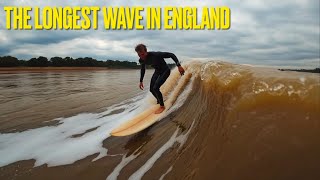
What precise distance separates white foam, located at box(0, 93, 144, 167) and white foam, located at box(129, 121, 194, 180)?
1045 millimetres

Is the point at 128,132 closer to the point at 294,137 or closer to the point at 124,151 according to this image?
the point at 124,151

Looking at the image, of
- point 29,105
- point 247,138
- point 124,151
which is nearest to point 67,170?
point 124,151

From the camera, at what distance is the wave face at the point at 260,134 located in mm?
2936

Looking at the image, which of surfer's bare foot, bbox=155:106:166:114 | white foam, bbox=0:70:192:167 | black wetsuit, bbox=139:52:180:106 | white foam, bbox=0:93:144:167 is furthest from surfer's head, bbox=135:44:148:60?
white foam, bbox=0:93:144:167

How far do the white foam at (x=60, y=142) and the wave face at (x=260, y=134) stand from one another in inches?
83.3

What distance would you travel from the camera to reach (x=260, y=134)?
326cm

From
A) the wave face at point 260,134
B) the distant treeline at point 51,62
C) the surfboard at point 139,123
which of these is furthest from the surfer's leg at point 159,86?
the distant treeline at point 51,62

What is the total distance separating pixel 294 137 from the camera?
3061 millimetres

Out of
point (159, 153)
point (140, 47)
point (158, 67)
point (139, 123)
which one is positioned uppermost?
point (140, 47)

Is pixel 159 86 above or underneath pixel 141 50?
underneath

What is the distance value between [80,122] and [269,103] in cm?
543

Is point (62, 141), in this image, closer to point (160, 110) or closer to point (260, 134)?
point (160, 110)

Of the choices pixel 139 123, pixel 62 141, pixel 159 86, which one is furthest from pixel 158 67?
pixel 62 141

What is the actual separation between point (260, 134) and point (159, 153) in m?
1.71
